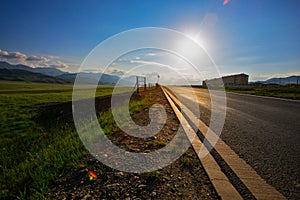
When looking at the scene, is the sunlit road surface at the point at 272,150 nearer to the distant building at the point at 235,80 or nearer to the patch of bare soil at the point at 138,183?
the patch of bare soil at the point at 138,183

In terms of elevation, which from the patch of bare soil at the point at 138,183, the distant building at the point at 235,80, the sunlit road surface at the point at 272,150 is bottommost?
the patch of bare soil at the point at 138,183

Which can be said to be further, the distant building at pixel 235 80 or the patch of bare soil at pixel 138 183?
the distant building at pixel 235 80

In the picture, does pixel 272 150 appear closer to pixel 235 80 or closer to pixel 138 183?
pixel 138 183

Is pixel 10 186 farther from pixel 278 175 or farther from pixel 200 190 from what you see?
pixel 278 175

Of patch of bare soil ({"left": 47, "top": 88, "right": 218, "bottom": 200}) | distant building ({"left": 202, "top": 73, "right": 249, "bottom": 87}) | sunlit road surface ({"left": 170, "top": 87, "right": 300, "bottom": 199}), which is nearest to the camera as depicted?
patch of bare soil ({"left": 47, "top": 88, "right": 218, "bottom": 200})

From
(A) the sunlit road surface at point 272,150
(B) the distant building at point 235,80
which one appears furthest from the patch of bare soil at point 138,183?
(B) the distant building at point 235,80

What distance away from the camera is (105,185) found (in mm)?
2191

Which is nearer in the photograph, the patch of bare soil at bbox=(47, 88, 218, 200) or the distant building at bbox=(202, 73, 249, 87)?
the patch of bare soil at bbox=(47, 88, 218, 200)

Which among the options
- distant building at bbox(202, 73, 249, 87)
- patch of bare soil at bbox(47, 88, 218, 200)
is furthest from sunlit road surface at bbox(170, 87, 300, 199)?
distant building at bbox(202, 73, 249, 87)

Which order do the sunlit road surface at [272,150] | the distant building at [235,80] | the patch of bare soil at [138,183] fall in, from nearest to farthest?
the patch of bare soil at [138,183]
the sunlit road surface at [272,150]
the distant building at [235,80]

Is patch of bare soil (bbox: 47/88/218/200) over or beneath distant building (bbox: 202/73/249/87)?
beneath

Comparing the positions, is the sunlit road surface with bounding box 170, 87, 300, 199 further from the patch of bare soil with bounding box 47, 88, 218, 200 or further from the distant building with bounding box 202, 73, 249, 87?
the distant building with bounding box 202, 73, 249, 87

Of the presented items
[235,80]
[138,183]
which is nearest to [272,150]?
[138,183]

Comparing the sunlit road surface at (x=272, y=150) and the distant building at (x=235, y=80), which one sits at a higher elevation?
the distant building at (x=235, y=80)
